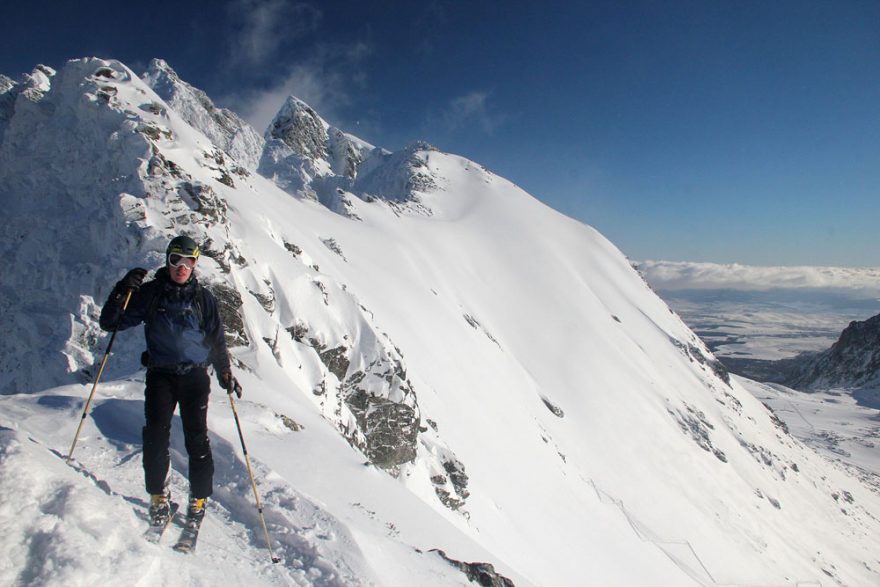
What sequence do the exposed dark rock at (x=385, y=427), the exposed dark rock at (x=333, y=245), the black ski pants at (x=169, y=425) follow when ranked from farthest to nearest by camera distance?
the exposed dark rock at (x=333, y=245) < the exposed dark rock at (x=385, y=427) < the black ski pants at (x=169, y=425)

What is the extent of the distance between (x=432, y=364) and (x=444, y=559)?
23992 millimetres

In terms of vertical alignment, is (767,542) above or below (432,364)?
below

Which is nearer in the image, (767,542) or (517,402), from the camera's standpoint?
(517,402)

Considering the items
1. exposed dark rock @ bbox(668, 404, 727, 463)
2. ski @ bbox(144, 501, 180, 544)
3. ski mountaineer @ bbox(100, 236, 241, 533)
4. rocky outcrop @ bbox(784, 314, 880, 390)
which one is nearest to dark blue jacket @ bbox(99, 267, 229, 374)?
ski mountaineer @ bbox(100, 236, 241, 533)

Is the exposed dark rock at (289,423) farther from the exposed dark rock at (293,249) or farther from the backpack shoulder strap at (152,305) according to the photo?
the exposed dark rock at (293,249)

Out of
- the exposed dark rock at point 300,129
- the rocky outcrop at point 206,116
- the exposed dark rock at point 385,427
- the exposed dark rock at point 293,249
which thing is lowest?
the exposed dark rock at point 385,427

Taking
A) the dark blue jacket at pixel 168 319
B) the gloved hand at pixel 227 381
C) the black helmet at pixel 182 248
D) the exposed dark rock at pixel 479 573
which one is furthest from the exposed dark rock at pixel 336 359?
the black helmet at pixel 182 248

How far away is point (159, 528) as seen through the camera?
4637 mm

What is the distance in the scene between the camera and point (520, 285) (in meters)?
61.5

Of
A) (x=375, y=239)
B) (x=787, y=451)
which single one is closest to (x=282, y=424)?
(x=375, y=239)

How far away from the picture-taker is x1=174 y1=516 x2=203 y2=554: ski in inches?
178

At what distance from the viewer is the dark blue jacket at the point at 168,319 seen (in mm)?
4910

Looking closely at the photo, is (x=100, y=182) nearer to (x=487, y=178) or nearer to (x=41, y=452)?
(x=41, y=452)

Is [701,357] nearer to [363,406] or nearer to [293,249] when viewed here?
[363,406]
